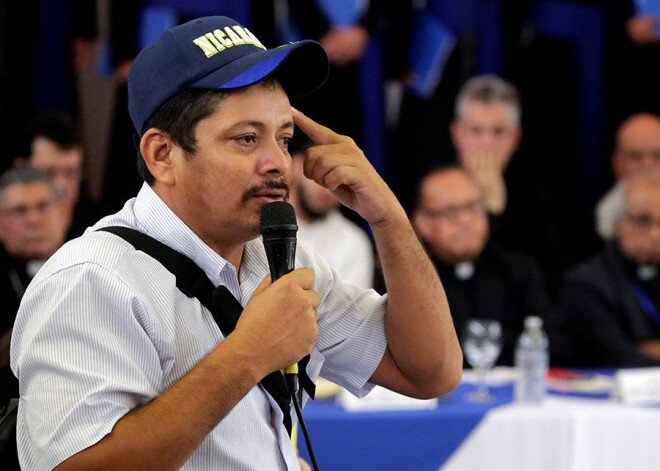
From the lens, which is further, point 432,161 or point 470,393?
point 432,161

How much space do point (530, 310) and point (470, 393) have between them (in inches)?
49.2

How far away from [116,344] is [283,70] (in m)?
0.50

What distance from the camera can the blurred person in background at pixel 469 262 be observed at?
4109 mm

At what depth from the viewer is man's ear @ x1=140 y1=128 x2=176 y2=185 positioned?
1.31m

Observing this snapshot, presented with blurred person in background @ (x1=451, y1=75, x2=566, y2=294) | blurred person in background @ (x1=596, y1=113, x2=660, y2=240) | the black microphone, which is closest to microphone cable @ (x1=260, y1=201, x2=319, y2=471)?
the black microphone

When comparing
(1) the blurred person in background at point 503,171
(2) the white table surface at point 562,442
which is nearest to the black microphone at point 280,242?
(2) the white table surface at point 562,442

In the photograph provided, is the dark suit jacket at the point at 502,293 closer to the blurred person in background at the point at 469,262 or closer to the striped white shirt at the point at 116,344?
the blurred person in background at the point at 469,262

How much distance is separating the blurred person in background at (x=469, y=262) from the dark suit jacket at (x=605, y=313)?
0.16 m

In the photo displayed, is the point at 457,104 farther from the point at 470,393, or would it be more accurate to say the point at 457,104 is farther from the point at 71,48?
the point at 470,393

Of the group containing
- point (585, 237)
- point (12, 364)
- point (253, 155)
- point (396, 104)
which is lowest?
point (585, 237)

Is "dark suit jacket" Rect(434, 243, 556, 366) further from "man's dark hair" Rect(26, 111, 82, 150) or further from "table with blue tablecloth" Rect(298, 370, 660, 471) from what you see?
"man's dark hair" Rect(26, 111, 82, 150)

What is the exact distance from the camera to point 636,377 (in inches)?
112

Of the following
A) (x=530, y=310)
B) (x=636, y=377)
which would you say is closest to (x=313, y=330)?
(x=636, y=377)

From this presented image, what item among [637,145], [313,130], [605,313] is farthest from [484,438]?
[637,145]
